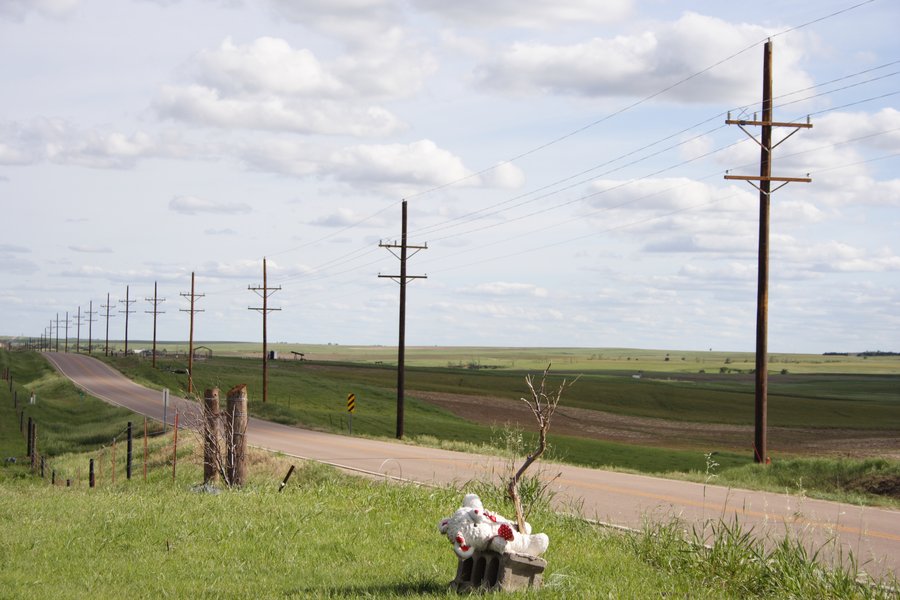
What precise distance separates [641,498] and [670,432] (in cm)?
4241

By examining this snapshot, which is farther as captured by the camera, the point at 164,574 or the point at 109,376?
the point at 109,376

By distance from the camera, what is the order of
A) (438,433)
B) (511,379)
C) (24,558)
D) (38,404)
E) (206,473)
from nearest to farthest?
(24,558) → (206,473) → (438,433) → (38,404) → (511,379)

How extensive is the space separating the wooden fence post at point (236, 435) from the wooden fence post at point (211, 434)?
173 millimetres

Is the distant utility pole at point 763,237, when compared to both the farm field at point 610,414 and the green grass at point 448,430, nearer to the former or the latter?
the green grass at point 448,430

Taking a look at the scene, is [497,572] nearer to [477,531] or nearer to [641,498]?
[477,531]

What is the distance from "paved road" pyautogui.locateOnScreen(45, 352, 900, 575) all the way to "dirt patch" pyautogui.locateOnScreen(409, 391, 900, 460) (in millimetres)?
13992

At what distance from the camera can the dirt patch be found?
1823 inches

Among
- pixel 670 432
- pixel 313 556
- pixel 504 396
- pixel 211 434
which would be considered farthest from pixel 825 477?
pixel 504 396

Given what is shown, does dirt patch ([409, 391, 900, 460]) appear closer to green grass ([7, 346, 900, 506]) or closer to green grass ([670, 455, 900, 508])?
green grass ([7, 346, 900, 506])

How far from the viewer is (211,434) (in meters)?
15.8

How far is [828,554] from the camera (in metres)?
13.1

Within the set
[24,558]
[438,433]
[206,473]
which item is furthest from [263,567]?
[438,433]

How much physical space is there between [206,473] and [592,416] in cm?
5718

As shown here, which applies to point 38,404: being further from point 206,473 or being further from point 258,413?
point 206,473
